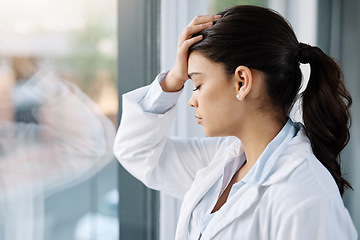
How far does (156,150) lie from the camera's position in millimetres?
1221

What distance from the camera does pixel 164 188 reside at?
4.18 feet

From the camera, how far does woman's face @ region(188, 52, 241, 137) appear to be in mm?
970

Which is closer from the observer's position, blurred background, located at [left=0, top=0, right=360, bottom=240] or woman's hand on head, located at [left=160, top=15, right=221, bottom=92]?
woman's hand on head, located at [left=160, top=15, right=221, bottom=92]

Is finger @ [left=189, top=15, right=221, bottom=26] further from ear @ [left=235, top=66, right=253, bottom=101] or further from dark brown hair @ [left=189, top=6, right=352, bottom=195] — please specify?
ear @ [left=235, top=66, right=253, bottom=101]

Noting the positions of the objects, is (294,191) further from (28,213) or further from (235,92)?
(28,213)

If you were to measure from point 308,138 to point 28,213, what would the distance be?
80cm

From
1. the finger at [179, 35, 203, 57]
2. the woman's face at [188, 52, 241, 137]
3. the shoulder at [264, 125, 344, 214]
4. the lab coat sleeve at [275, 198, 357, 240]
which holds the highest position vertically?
the finger at [179, 35, 203, 57]

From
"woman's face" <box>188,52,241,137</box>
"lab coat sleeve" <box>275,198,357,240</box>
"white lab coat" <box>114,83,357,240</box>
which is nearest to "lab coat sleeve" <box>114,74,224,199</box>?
"white lab coat" <box>114,83,357,240</box>

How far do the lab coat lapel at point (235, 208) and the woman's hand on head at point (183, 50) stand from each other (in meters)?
0.35

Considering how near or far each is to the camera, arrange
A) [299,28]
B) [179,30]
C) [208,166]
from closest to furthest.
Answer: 1. [208,166]
2. [179,30]
3. [299,28]

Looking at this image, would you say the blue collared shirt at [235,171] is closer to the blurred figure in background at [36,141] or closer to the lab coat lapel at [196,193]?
the lab coat lapel at [196,193]

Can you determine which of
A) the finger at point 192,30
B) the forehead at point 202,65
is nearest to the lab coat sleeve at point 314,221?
the forehead at point 202,65

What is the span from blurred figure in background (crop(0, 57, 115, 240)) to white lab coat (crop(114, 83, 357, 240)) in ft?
0.53

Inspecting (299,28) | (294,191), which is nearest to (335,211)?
(294,191)
